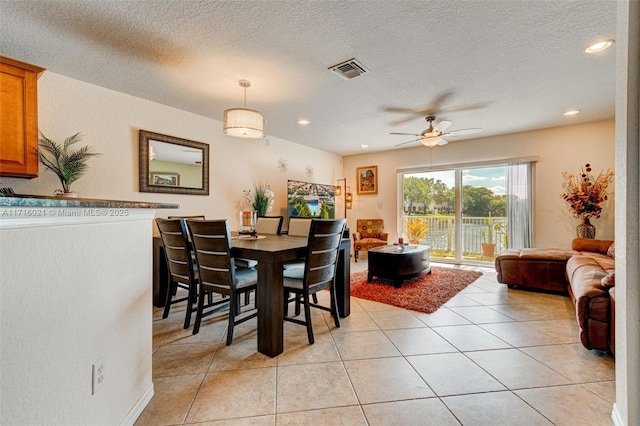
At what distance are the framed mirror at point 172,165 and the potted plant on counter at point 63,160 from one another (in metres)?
0.66

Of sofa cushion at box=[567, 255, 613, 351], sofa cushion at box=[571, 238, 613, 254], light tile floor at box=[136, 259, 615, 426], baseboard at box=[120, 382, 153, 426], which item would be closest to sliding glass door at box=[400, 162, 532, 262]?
sofa cushion at box=[571, 238, 613, 254]

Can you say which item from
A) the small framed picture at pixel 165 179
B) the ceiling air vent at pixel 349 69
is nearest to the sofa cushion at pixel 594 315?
the ceiling air vent at pixel 349 69

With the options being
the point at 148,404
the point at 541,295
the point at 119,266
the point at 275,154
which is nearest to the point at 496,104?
the point at 541,295

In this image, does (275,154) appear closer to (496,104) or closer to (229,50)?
(229,50)

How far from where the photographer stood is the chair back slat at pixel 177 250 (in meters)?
2.45

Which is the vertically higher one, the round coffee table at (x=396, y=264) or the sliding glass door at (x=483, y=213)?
the sliding glass door at (x=483, y=213)

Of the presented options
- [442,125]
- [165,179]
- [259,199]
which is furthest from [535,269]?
[165,179]

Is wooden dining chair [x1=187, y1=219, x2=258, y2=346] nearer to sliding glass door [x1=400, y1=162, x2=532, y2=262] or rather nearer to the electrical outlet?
the electrical outlet

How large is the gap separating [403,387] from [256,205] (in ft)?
11.7

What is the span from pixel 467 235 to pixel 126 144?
239 inches

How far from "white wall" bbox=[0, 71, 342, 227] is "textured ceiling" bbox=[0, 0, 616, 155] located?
0.18 meters

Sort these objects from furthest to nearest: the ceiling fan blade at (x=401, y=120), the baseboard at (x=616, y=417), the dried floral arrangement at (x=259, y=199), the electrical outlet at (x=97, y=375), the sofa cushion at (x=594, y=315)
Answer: the dried floral arrangement at (x=259, y=199)
the ceiling fan blade at (x=401, y=120)
the sofa cushion at (x=594, y=315)
the baseboard at (x=616, y=417)
the electrical outlet at (x=97, y=375)

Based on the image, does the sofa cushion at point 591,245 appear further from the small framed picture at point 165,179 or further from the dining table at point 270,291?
the small framed picture at point 165,179

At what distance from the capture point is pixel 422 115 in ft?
13.0
